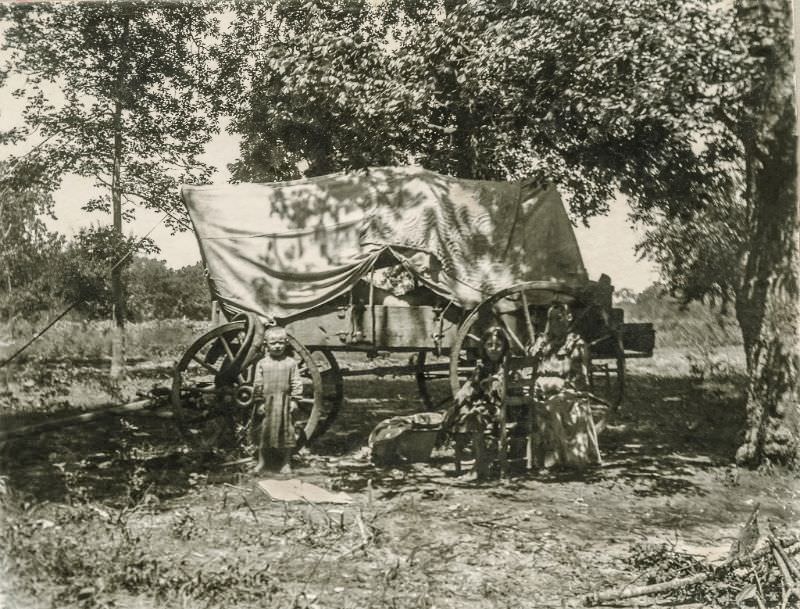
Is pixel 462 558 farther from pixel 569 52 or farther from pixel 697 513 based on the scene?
pixel 569 52

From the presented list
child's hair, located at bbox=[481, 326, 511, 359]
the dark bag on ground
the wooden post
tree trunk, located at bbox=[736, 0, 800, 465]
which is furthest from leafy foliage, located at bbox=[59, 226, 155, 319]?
tree trunk, located at bbox=[736, 0, 800, 465]

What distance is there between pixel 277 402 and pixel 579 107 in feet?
13.7

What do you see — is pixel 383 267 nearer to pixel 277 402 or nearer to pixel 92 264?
pixel 277 402

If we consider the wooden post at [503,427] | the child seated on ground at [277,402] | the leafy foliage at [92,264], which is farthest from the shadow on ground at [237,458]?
the leafy foliage at [92,264]

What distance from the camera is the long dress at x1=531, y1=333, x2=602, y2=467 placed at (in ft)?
24.0

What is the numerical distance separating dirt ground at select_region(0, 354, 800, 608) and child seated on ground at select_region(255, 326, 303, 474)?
0.27m

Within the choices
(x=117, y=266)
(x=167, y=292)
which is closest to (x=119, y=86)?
(x=117, y=266)

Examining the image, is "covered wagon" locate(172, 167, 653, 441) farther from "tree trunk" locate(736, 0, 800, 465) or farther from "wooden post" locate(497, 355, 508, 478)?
"tree trunk" locate(736, 0, 800, 465)

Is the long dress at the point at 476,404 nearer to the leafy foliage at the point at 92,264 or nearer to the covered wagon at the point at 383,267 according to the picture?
the covered wagon at the point at 383,267

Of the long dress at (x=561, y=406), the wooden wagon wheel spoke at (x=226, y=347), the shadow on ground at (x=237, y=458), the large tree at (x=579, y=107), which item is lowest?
the shadow on ground at (x=237, y=458)

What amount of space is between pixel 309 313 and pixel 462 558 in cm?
351

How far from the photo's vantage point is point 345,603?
447 centimetres

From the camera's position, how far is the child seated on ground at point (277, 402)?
7.18 metres

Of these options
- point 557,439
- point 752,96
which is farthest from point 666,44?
point 557,439
